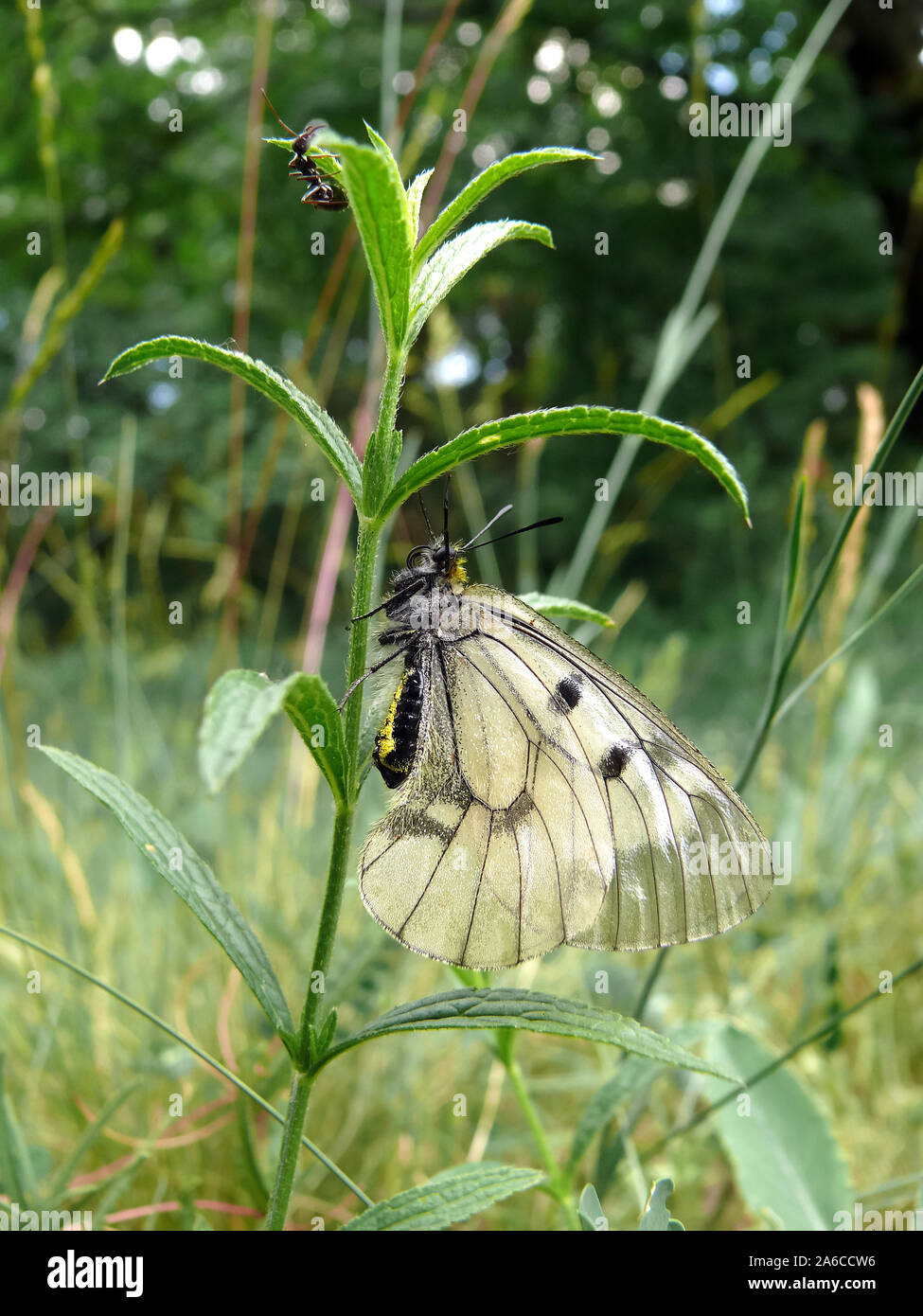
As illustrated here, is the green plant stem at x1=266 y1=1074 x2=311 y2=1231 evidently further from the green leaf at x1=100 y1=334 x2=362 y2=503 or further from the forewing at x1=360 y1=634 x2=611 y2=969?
the green leaf at x1=100 y1=334 x2=362 y2=503

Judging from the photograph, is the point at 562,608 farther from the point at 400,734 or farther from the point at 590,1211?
the point at 590,1211

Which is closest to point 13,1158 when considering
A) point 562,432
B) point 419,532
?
point 562,432

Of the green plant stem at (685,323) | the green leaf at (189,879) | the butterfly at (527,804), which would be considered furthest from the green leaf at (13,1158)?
the green plant stem at (685,323)

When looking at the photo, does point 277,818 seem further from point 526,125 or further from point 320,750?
point 526,125

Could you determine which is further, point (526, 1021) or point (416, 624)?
point (416, 624)

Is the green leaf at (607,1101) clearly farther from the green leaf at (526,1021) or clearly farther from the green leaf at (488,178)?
the green leaf at (488,178)

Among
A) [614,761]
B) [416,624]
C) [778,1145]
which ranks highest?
[416,624]
